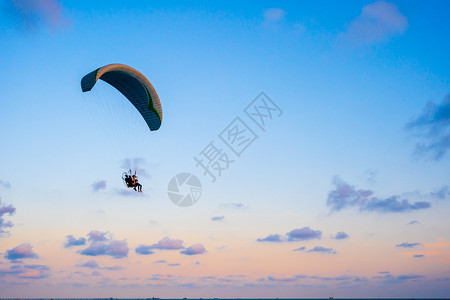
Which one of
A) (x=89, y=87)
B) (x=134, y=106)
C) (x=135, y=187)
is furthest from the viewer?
(x=134, y=106)

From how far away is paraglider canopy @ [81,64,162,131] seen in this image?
48.1 metres

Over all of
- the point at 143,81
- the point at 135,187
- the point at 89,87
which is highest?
the point at 143,81

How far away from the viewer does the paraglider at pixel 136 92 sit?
4756 cm

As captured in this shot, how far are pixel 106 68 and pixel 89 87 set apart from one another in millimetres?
2777

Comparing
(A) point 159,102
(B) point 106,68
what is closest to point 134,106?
(A) point 159,102

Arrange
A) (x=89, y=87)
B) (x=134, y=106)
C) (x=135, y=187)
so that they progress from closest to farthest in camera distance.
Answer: (x=89, y=87) < (x=135, y=187) < (x=134, y=106)

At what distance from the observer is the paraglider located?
156 ft

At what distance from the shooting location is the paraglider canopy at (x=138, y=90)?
48094 millimetres

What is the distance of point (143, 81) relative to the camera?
4888 centimetres

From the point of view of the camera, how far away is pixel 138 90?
49.9m

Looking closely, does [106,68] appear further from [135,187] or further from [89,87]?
[135,187]

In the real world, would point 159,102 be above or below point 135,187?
above

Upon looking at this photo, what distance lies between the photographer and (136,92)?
165 ft

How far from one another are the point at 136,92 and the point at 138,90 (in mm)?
535
